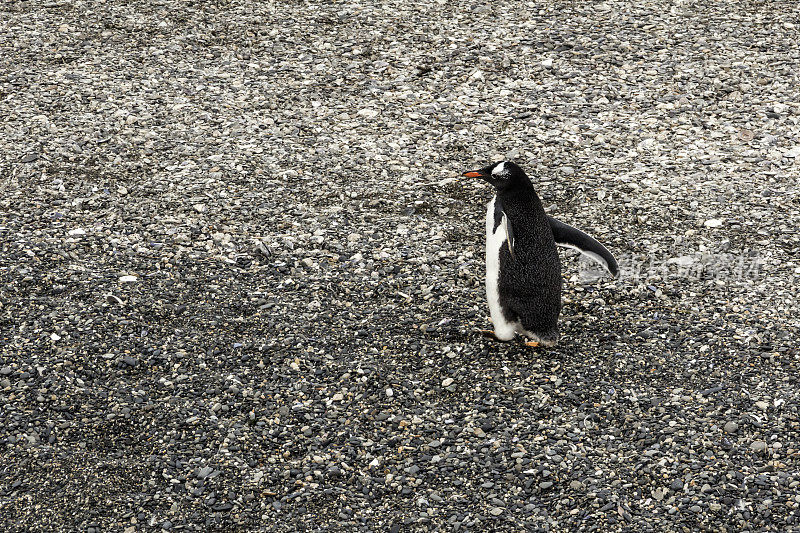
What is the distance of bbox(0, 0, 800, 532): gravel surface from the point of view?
401 centimetres

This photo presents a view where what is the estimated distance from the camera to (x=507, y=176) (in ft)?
15.3

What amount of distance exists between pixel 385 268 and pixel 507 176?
1.11 m

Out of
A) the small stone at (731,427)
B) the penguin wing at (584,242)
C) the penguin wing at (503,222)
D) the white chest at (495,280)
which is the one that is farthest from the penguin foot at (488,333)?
the small stone at (731,427)

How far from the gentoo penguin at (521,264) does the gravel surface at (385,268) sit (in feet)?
0.59

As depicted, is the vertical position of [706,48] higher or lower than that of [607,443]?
higher

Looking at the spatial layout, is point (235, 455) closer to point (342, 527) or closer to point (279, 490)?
point (279, 490)

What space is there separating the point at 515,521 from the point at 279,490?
1056 mm

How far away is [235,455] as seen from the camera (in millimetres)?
4164

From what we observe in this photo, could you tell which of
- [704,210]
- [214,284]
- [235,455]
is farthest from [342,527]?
[704,210]

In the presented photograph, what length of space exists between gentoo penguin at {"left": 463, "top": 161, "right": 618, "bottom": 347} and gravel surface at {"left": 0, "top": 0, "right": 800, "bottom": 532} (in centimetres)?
18

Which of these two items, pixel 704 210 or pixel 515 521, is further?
pixel 704 210

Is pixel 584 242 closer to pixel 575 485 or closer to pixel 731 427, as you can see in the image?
pixel 731 427

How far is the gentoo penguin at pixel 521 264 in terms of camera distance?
4.57 meters

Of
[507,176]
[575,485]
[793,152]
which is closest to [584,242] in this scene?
[507,176]
